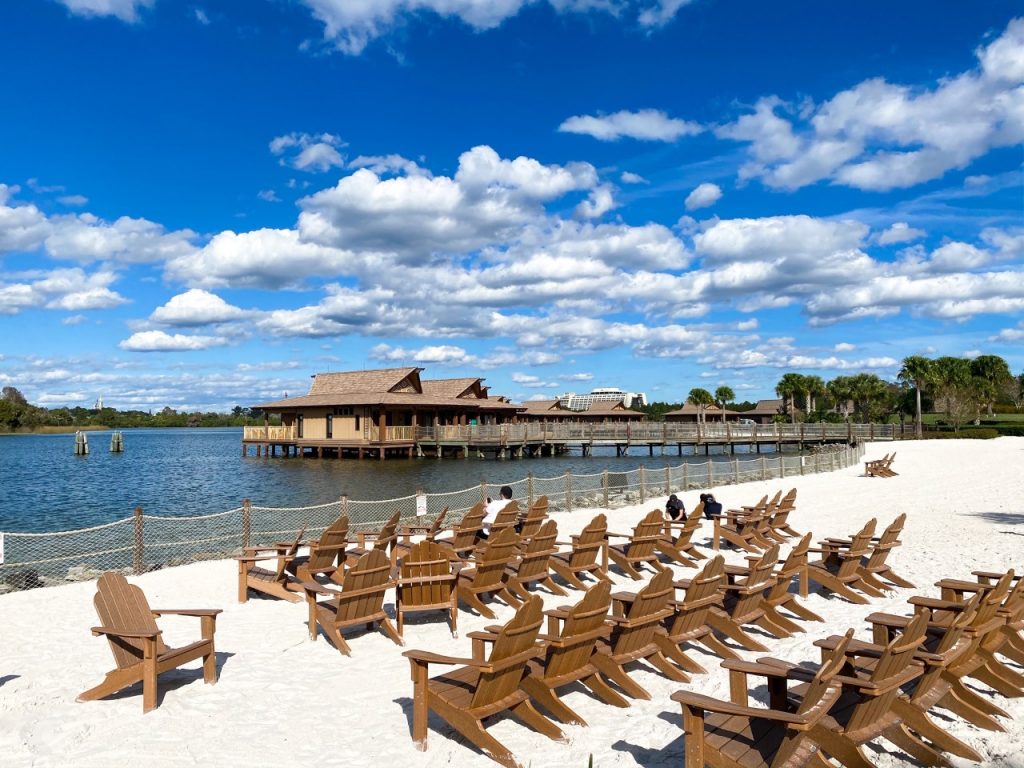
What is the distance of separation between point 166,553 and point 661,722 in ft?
44.0

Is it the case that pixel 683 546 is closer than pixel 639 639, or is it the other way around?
pixel 639 639

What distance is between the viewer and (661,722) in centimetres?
527

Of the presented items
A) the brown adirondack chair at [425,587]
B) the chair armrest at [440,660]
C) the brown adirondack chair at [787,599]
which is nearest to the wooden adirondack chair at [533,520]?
the brown adirondack chair at [425,587]

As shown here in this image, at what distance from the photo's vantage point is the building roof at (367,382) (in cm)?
5050

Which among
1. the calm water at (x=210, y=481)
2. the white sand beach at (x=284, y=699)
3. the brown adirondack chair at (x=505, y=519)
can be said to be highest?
the brown adirondack chair at (x=505, y=519)

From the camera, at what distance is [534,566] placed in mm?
9055

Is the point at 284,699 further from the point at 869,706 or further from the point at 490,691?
the point at 869,706

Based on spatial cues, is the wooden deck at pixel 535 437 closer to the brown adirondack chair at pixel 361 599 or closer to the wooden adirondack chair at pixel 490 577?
the wooden adirondack chair at pixel 490 577

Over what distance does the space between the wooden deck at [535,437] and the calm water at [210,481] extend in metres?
1.38

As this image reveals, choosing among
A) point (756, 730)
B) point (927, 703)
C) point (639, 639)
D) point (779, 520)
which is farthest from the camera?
point (779, 520)

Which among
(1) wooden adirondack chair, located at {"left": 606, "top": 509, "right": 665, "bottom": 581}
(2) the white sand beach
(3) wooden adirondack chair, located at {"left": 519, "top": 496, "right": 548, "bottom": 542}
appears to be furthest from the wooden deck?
(2) the white sand beach

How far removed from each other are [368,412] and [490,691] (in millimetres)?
44986

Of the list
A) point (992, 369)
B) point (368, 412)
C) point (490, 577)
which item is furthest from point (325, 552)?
point (992, 369)

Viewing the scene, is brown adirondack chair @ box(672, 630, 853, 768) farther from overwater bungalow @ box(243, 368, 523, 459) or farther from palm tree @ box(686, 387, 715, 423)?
palm tree @ box(686, 387, 715, 423)
